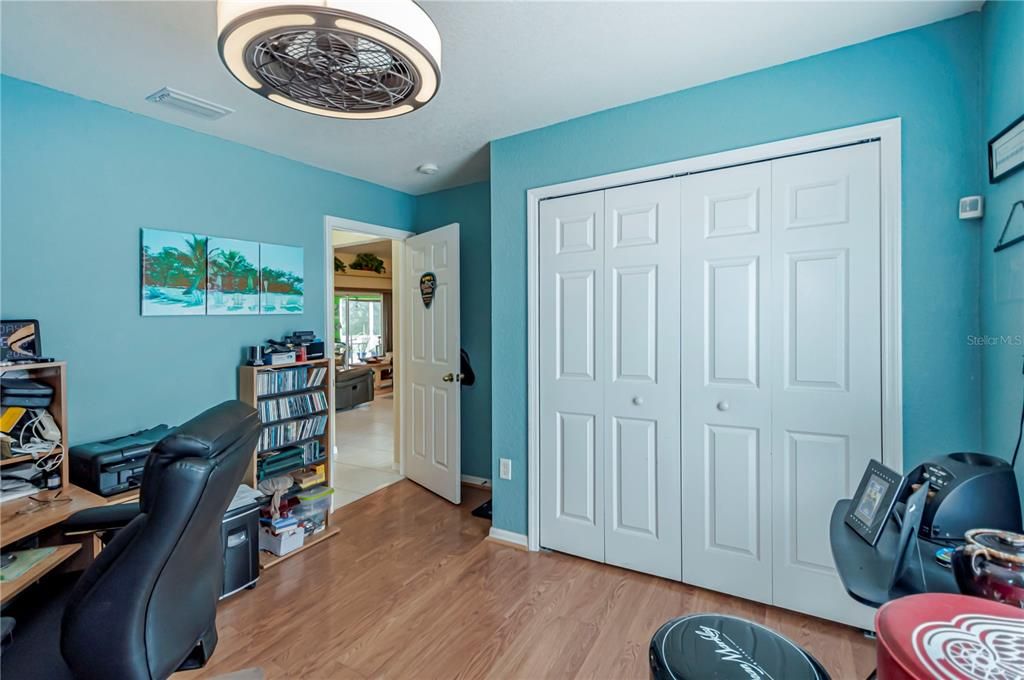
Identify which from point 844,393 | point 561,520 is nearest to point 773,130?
point 844,393

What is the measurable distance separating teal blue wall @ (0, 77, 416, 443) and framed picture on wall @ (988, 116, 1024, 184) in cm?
339

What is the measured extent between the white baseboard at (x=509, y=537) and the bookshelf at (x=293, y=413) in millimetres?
1057

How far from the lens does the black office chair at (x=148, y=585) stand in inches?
43.3

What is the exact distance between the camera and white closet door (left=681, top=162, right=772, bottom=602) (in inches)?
86.7

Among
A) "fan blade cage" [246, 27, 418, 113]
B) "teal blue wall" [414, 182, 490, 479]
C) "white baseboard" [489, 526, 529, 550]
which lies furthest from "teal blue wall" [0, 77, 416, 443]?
"white baseboard" [489, 526, 529, 550]

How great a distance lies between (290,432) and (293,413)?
118mm

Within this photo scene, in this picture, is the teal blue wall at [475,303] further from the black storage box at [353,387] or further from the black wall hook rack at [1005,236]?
the black storage box at [353,387]

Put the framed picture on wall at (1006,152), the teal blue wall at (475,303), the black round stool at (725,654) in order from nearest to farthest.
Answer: the black round stool at (725,654) → the framed picture on wall at (1006,152) → the teal blue wall at (475,303)

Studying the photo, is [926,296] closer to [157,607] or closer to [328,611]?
[157,607]

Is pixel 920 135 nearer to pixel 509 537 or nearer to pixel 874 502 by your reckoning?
pixel 874 502

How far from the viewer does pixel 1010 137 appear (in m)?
1.55

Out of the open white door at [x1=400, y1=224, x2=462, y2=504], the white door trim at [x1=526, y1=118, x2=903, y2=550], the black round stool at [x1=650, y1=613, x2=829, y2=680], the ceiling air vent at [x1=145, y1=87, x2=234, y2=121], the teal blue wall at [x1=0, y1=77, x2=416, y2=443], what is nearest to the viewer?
the black round stool at [x1=650, y1=613, x2=829, y2=680]

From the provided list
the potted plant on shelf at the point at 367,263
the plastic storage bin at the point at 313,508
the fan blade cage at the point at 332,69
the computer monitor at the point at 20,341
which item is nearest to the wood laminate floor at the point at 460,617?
the plastic storage bin at the point at 313,508

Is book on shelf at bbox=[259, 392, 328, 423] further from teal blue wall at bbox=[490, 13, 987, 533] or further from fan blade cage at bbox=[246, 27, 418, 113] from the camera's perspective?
teal blue wall at bbox=[490, 13, 987, 533]
